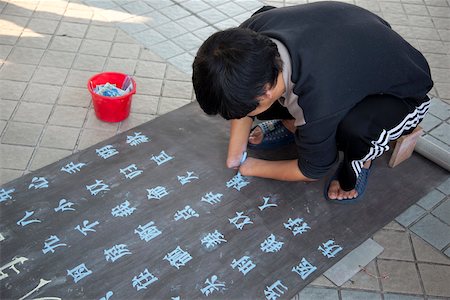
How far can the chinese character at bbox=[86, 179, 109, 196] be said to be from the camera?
225cm

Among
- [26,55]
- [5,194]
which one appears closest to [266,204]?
[5,194]

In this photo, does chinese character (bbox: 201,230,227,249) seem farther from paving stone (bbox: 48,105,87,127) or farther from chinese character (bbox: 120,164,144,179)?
paving stone (bbox: 48,105,87,127)

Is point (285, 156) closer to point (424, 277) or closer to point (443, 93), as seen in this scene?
point (424, 277)

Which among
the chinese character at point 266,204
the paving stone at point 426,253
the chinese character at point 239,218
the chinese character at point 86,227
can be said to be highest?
the chinese character at point 86,227

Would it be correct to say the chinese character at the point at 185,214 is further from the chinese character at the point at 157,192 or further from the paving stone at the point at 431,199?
the paving stone at the point at 431,199

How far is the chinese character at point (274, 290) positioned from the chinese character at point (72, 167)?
40.8 inches

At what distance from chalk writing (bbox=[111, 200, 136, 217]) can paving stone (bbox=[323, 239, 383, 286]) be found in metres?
0.86

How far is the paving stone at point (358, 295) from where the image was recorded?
1967mm

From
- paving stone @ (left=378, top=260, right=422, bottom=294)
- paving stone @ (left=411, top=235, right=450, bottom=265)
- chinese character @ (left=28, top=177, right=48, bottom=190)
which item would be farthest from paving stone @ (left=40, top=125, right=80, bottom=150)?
paving stone @ (left=411, top=235, right=450, bottom=265)

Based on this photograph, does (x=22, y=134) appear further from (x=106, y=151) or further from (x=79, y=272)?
(x=79, y=272)

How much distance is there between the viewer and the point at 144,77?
302 centimetres

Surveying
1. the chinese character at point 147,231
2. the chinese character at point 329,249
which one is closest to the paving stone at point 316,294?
the chinese character at point 329,249

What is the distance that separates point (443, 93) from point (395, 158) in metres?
0.89

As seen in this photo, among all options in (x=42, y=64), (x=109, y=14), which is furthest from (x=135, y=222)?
(x=109, y=14)
